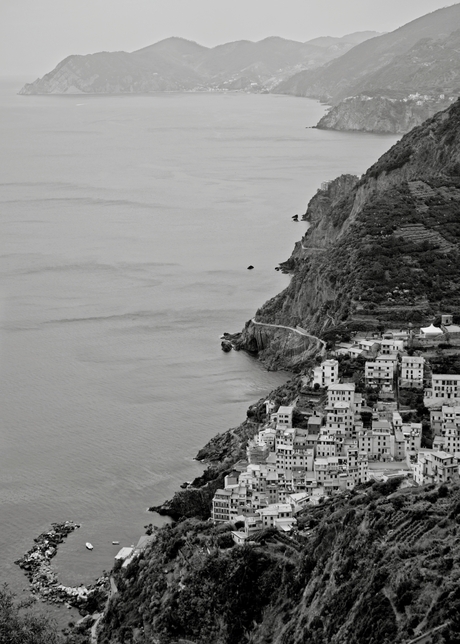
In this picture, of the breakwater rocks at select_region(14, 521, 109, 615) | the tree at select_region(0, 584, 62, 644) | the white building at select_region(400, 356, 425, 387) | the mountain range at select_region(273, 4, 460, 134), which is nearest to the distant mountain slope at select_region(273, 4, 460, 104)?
the mountain range at select_region(273, 4, 460, 134)

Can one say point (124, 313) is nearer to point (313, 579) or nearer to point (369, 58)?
point (313, 579)

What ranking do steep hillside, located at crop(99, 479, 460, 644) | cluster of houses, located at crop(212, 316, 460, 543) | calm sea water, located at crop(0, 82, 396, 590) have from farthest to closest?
calm sea water, located at crop(0, 82, 396, 590), cluster of houses, located at crop(212, 316, 460, 543), steep hillside, located at crop(99, 479, 460, 644)

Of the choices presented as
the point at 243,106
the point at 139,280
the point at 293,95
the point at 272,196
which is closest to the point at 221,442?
the point at 139,280

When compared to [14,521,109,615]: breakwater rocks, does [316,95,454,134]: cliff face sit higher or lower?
higher

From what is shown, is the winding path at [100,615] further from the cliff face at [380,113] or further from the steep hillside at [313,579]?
the cliff face at [380,113]

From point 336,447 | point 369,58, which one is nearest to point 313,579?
point 336,447

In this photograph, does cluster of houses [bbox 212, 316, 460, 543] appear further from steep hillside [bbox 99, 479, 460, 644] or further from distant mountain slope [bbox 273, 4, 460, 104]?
distant mountain slope [bbox 273, 4, 460, 104]
